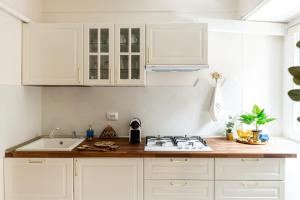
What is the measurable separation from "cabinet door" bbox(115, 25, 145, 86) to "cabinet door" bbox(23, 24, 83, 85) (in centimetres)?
36

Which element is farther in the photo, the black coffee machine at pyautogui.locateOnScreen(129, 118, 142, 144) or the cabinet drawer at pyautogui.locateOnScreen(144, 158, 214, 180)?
the black coffee machine at pyautogui.locateOnScreen(129, 118, 142, 144)

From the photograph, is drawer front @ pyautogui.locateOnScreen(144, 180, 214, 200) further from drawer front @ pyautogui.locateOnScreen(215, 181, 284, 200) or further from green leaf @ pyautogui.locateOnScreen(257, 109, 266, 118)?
green leaf @ pyautogui.locateOnScreen(257, 109, 266, 118)

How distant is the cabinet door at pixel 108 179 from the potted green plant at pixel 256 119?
122 cm

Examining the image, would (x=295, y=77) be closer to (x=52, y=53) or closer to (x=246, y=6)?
(x=246, y=6)

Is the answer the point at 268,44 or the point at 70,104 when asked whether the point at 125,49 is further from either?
the point at 268,44

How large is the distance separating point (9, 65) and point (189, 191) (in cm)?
191

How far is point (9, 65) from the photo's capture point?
84.8 inches

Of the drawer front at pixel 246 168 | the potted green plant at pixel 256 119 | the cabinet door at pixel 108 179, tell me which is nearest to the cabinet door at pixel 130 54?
the cabinet door at pixel 108 179

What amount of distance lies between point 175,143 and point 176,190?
45 cm

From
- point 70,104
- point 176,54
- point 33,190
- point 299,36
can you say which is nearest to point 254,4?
point 299,36

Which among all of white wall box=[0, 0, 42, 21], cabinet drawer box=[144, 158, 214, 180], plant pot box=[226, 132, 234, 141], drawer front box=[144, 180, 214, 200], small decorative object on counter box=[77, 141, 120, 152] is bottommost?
drawer front box=[144, 180, 214, 200]

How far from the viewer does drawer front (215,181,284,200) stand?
2.10 meters

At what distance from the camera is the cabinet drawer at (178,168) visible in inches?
82.8

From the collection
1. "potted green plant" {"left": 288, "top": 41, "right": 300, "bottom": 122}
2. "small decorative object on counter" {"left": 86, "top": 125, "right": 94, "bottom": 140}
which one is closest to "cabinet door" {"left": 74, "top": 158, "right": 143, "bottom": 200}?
"small decorative object on counter" {"left": 86, "top": 125, "right": 94, "bottom": 140}
